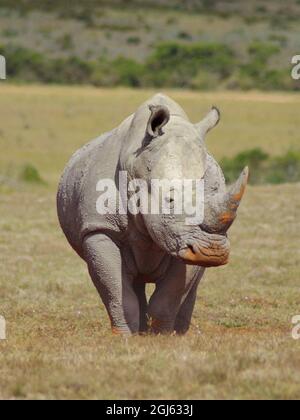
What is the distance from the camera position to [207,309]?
13258mm

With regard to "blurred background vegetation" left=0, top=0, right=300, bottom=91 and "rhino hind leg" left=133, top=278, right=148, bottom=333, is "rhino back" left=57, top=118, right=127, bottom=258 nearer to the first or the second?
"rhino hind leg" left=133, top=278, right=148, bottom=333

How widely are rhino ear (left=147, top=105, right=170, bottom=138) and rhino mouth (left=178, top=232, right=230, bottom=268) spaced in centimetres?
98

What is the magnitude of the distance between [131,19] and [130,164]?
63.2 meters

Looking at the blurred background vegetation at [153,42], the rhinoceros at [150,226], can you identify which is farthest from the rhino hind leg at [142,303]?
the blurred background vegetation at [153,42]

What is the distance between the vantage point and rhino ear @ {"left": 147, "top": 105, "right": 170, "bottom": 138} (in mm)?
9409

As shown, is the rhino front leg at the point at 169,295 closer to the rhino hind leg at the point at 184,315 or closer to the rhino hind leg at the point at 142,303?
the rhino hind leg at the point at 142,303

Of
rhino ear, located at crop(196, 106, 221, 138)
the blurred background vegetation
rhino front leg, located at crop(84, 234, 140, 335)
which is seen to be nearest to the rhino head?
rhino ear, located at crop(196, 106, 221, 138)

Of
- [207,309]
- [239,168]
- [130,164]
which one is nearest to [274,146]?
[239,168]

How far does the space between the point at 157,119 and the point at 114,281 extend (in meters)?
1.40

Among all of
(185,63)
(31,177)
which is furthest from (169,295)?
(185,63)

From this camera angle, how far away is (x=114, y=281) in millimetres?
9844
